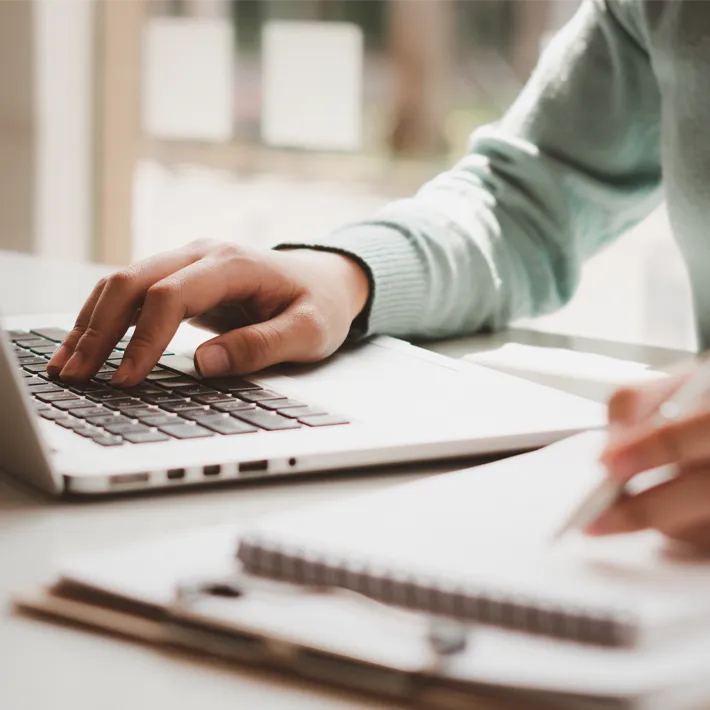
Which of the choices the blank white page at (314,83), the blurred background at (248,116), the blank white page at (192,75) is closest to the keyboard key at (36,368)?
the blurred background at (248,116)

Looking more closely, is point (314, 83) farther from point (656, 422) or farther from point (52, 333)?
point (656, 422)

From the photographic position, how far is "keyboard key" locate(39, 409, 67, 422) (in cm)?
55

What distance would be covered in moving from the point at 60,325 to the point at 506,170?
44 cm

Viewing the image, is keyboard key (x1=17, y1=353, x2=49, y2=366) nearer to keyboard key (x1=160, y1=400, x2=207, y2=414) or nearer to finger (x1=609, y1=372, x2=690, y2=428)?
keyboard key (x1=160, y1=400, x2=207, y2=414)

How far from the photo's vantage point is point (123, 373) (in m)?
0.62

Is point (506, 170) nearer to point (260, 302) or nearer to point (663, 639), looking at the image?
point (260, 302)

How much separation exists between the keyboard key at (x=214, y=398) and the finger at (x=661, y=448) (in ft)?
0.86

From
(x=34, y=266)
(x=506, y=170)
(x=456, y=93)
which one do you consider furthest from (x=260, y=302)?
(x=456, y=93)

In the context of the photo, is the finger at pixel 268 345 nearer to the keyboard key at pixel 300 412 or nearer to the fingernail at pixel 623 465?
the keyboard key at pixel 300 412

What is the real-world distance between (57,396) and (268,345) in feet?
0.43

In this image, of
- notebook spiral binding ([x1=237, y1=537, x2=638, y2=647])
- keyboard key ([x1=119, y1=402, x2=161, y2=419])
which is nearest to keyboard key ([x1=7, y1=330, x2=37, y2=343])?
keyboard key ([x1=119, y1=402, x2=161, y2=419])

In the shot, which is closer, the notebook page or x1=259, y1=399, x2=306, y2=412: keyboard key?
the notebook page

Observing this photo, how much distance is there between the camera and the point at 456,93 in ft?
7.54

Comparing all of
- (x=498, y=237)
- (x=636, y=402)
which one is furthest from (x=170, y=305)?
(x=498, y=237)
